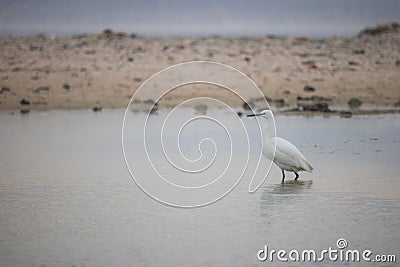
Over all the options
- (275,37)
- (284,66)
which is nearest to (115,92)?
(284,66)

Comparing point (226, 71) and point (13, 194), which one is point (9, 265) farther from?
point (226, 71)

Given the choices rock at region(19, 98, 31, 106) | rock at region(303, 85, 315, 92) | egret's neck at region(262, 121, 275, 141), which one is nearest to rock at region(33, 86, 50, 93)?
rock at region(19, 98, 31, 106)

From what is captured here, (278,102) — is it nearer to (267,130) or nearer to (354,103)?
(354,103)

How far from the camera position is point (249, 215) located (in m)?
7.91

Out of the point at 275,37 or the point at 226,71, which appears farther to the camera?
the point at 275,37

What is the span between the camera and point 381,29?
25844 mm

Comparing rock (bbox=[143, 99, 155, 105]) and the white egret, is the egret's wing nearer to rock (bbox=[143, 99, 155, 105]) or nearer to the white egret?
the white egret

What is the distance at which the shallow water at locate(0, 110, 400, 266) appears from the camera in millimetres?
6680

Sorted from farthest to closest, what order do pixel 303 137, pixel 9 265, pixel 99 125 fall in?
1. pixel 99 125
2. pixel 303 137
3. pixel 9 265

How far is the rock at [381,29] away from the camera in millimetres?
25702

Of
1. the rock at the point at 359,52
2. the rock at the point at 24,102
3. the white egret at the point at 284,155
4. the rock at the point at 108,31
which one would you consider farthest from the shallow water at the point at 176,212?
the rock at the point at 108,31

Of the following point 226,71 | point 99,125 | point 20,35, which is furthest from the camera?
point 20,35

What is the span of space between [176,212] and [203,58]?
1301 centimetres

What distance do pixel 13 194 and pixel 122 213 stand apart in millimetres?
1412
